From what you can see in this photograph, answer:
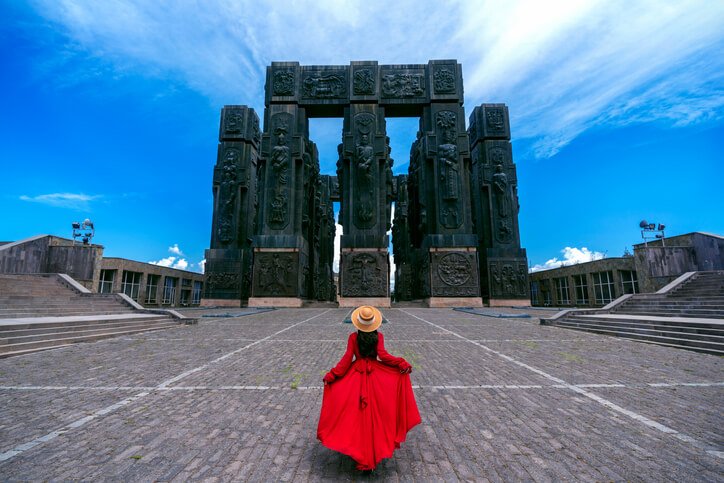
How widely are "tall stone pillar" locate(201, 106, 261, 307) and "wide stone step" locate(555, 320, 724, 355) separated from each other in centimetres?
2498

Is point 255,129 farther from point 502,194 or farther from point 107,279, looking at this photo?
point 502,194

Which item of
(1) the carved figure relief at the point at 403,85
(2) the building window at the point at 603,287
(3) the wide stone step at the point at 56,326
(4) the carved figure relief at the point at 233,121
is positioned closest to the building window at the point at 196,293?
(4) the carved figure relief at the point at 233,121

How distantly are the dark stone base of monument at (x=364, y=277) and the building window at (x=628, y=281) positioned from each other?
806 inches

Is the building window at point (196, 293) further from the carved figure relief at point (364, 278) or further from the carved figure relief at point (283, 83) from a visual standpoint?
the carved figure relief at point (283, 83)

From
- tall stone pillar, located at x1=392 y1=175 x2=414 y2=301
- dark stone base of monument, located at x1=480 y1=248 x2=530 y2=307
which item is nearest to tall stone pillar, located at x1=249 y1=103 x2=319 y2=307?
tall stone pillar, located at x1=392 y1=175 x2=414 y2=301

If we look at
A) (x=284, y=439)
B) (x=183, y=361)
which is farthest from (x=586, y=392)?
(x=183, y=361)

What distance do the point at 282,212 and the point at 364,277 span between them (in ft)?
26.8

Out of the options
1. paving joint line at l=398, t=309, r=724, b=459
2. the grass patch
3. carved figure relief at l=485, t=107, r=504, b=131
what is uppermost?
carved figure relief at l=485, t=107, r=504, b=131

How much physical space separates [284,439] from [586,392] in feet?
11.9

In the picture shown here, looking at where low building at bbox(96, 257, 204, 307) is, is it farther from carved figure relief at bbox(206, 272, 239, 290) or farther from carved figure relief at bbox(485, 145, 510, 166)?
carved figure relief at bbox(485, 145, 510, 166)

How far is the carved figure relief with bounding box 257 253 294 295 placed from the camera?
25.1m

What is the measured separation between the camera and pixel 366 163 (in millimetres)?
26266

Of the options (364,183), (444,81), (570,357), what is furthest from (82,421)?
(444,81)

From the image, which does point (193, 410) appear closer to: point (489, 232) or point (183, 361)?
point (183, 361)
